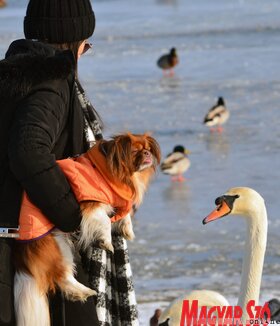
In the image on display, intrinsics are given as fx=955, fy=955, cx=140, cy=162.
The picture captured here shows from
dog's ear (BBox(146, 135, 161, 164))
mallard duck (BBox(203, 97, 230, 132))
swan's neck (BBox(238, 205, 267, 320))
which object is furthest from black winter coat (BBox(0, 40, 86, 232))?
mallard duck (BBox(203, 97, 230, 132))

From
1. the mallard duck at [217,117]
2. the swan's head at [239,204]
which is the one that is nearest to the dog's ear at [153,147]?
the swan's head at [239,204]

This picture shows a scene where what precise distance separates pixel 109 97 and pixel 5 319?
12903 millimetres

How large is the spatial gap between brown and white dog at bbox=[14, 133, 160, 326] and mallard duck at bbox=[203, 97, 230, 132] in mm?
9688

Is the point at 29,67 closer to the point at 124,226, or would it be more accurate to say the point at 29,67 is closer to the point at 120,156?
the point at 120,156

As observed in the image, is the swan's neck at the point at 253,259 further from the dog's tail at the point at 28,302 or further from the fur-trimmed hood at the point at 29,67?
the fur-trimmed hood at the point at 29,67

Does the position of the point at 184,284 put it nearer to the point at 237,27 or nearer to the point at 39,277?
the point at 39,277

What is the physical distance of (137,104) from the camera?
578 inches

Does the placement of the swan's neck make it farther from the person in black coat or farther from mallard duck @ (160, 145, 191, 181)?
mallard duck @ (160, 145, 191, 181)

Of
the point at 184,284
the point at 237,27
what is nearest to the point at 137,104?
the point at 184,284

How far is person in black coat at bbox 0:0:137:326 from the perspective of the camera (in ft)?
8.30

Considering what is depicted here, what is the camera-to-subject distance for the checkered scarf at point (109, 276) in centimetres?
283

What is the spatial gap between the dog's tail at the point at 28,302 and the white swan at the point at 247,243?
65.3 inches

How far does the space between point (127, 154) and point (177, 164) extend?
25.3 feet

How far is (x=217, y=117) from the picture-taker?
12438 mm
